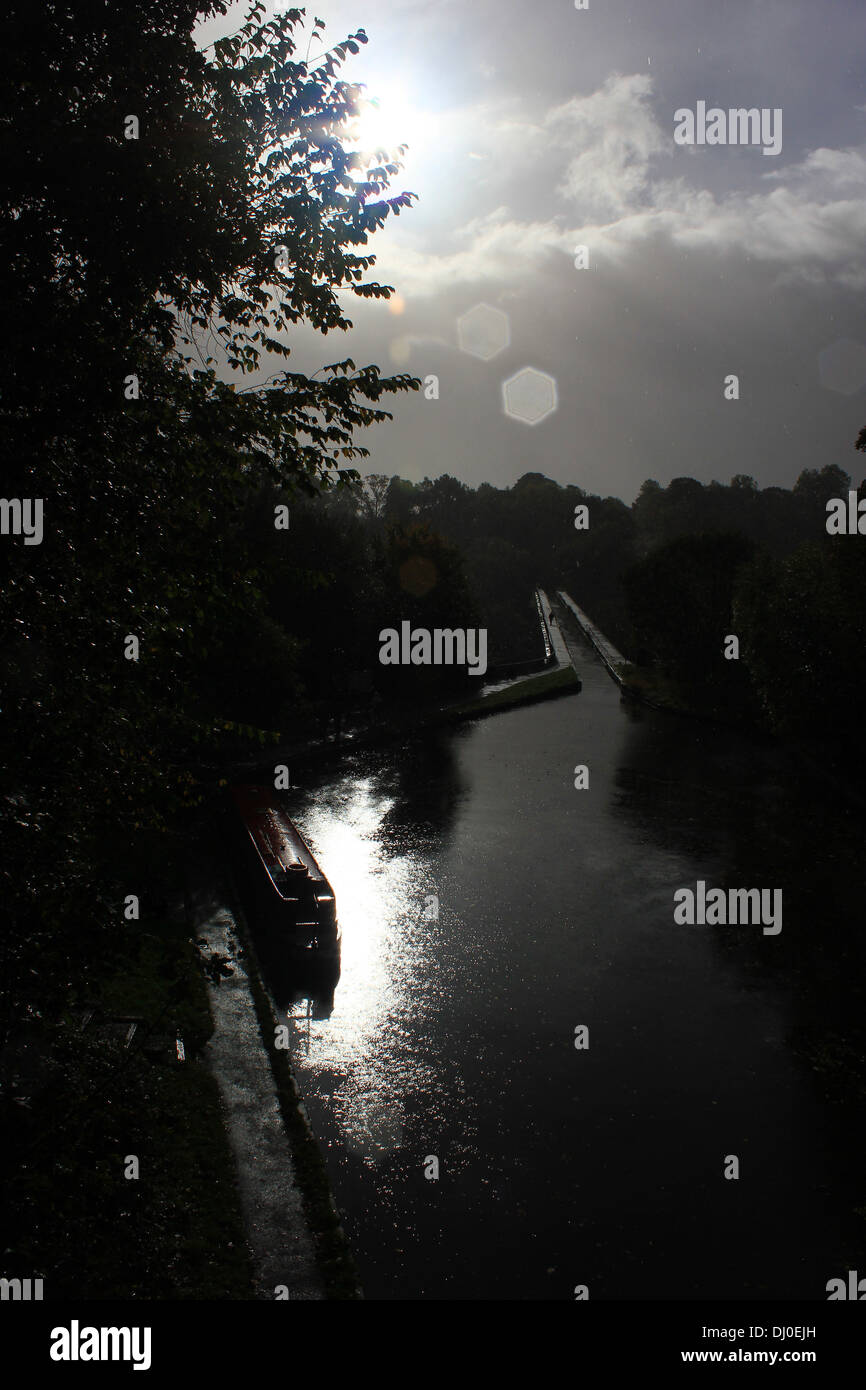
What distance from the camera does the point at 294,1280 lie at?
7.72m

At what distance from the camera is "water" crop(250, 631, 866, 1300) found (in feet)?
28.2

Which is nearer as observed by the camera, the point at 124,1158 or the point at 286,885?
the point at 124,1158

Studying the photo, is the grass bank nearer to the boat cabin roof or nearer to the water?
the water

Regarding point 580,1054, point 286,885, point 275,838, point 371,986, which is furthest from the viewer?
point 275,838

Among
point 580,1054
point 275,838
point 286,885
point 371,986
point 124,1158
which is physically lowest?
point 580,1054

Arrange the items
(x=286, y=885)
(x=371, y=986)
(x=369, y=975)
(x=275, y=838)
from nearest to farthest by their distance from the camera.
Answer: (x=371, y=986)
(x=369, y=975)
(x=286, y=885)
(x=275, y=838)

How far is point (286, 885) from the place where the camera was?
15.5 meters

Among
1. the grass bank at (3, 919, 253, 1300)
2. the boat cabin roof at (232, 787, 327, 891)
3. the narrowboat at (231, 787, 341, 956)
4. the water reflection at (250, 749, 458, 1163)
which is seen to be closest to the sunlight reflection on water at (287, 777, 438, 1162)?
the water reflection at (250, 749, 458, 1163)

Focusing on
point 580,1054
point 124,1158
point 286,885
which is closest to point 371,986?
point 286,885

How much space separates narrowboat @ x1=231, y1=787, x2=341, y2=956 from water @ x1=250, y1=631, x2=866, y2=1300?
3.10ft

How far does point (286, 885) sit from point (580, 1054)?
628 cm

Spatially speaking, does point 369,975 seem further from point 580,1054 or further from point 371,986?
point 580,1054

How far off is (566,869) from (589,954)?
4.56 metres
